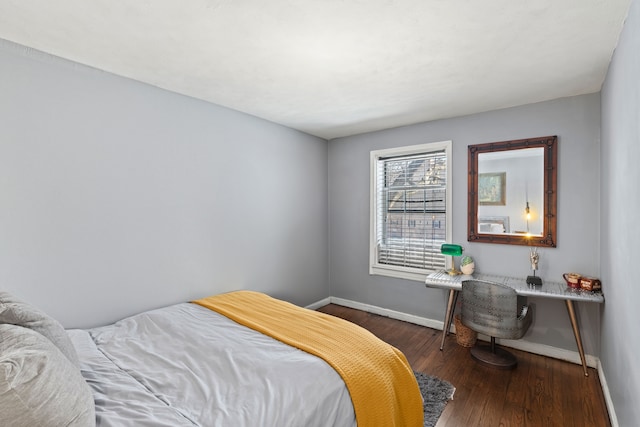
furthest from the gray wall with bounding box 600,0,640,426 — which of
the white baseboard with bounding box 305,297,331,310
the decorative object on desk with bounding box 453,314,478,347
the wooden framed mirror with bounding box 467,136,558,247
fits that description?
the white baseboard with bounding box 305,297,331,310

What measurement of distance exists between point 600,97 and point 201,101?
353 centimetres

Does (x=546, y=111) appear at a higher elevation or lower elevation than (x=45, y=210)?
higher

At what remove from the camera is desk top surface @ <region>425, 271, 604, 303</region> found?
7.89 ft

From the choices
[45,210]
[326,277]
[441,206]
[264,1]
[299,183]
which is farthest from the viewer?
[326,277]

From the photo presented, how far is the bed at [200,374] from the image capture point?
987mm

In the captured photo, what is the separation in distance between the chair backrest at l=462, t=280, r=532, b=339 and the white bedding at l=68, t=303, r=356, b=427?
1.66 metres

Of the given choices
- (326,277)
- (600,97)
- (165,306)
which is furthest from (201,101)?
(600,97)

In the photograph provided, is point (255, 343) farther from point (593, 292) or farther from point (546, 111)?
point (546, 111)

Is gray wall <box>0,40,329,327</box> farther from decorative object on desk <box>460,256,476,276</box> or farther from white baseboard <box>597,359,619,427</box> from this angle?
white baseboard <box>597,359,619,427</box>

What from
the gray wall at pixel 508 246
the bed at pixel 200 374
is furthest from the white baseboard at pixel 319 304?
the bed at pixel 200 374

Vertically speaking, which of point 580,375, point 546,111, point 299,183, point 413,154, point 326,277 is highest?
point 546,111

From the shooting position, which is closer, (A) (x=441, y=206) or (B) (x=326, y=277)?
(A) (x=441, y=206)

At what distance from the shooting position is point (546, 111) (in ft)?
9.34

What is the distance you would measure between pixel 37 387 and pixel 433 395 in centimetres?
235
